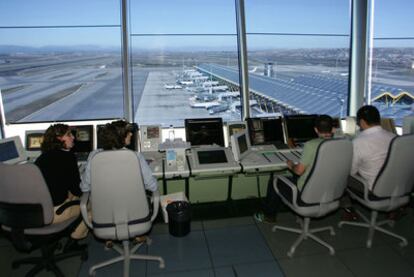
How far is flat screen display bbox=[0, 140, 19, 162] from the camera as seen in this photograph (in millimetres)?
3143

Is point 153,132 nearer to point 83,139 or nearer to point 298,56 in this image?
point 83,139

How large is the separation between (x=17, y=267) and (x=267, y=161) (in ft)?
8.15

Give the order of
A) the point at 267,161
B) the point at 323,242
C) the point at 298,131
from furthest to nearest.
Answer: the point at 298,131
the point at 267,161
the point at 323,242

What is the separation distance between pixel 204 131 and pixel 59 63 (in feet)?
7.14

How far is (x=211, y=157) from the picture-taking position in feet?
10.9

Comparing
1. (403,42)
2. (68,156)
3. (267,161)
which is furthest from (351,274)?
(403,42)

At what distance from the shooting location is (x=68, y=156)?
2.44m

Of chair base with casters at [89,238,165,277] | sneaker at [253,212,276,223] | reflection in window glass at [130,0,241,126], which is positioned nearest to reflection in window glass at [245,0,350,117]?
reflection in window glass at [130,0,241,126]

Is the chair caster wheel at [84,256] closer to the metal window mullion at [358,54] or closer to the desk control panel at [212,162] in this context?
the desk control panel at [212,162]

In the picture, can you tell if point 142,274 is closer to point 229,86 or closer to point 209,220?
point 209,220

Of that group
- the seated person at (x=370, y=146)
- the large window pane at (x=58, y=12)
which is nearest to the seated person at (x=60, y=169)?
the large window pane at (x=58, y=12)

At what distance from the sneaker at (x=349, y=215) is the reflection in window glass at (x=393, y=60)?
1.61 metres

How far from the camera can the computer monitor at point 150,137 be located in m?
3.60

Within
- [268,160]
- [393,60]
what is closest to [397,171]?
[268,160]
